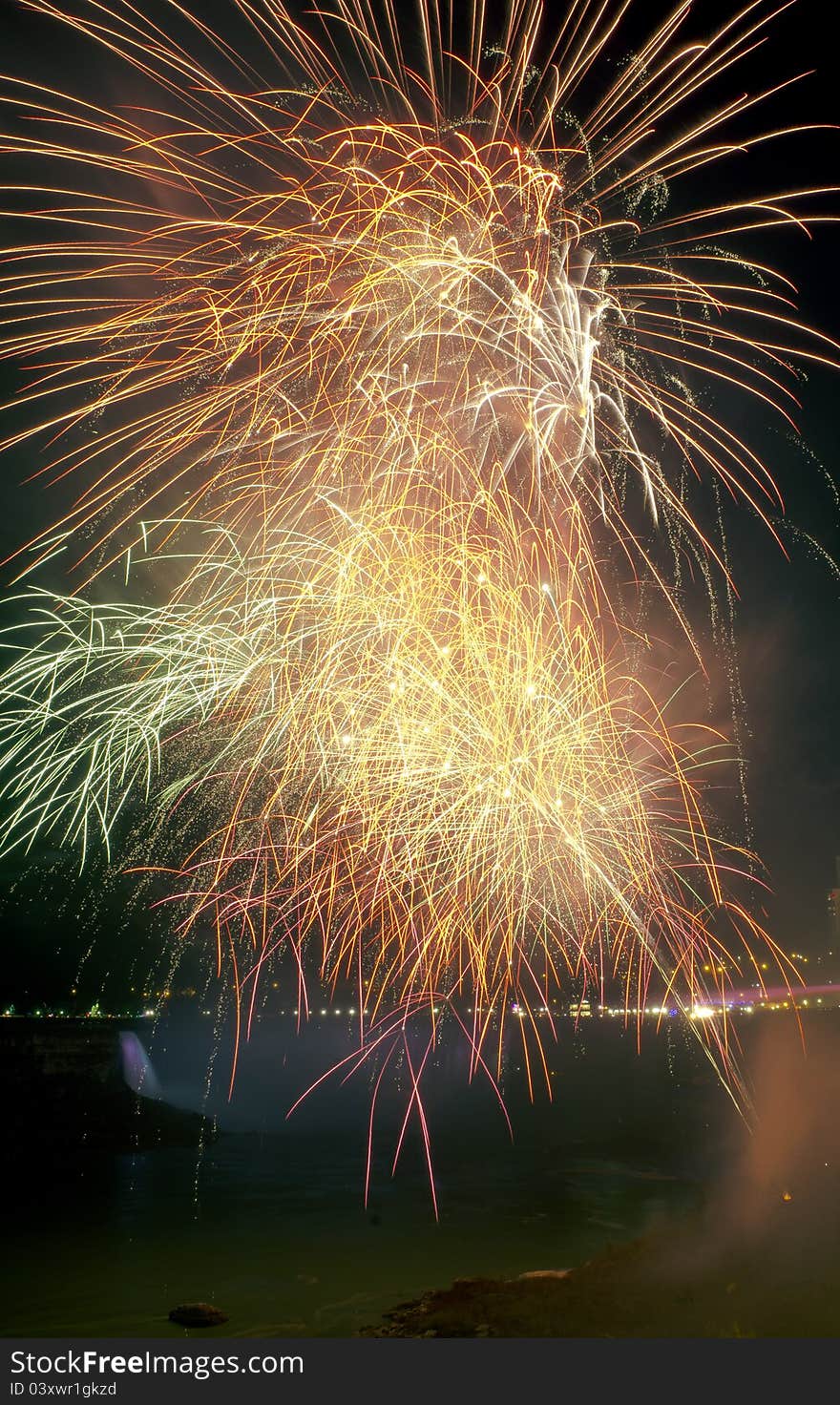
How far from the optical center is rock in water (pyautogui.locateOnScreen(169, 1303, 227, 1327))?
15.3 metres

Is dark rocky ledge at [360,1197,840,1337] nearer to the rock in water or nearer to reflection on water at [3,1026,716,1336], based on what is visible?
reflection on water at [3,1026,716,1336]

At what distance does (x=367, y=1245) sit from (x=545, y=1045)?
69.0 metres

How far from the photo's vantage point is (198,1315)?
15.4 meters

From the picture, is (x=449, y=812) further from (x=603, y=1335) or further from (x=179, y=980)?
(x=179, y=980)

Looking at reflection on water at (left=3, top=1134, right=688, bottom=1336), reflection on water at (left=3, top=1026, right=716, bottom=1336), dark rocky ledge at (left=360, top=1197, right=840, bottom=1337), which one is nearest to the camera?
dark rocky ledge at (left=360, top=1197, right=840, bottom=1337)

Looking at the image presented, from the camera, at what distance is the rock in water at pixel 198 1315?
50.2ft

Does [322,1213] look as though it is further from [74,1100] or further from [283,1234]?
[74,1100]

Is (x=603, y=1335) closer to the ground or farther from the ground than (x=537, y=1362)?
closer to the ground

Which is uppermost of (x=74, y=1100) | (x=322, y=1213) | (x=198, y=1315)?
(x=198, y=1315)

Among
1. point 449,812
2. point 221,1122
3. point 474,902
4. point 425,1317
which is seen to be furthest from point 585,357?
point 221,1122

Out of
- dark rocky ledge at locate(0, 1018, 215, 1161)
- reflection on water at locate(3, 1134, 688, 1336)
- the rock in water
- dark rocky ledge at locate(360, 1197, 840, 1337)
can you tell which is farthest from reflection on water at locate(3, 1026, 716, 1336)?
dark rocky ledge at locate(360, 1197, 840, 1337)

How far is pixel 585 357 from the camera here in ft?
42.6

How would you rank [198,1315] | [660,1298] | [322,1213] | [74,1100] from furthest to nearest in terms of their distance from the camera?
[74,1100] < [322,1213] < [198,1315] < [660,1298]

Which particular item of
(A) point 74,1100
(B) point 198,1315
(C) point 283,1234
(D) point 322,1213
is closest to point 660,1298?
(B) point 198,1315
